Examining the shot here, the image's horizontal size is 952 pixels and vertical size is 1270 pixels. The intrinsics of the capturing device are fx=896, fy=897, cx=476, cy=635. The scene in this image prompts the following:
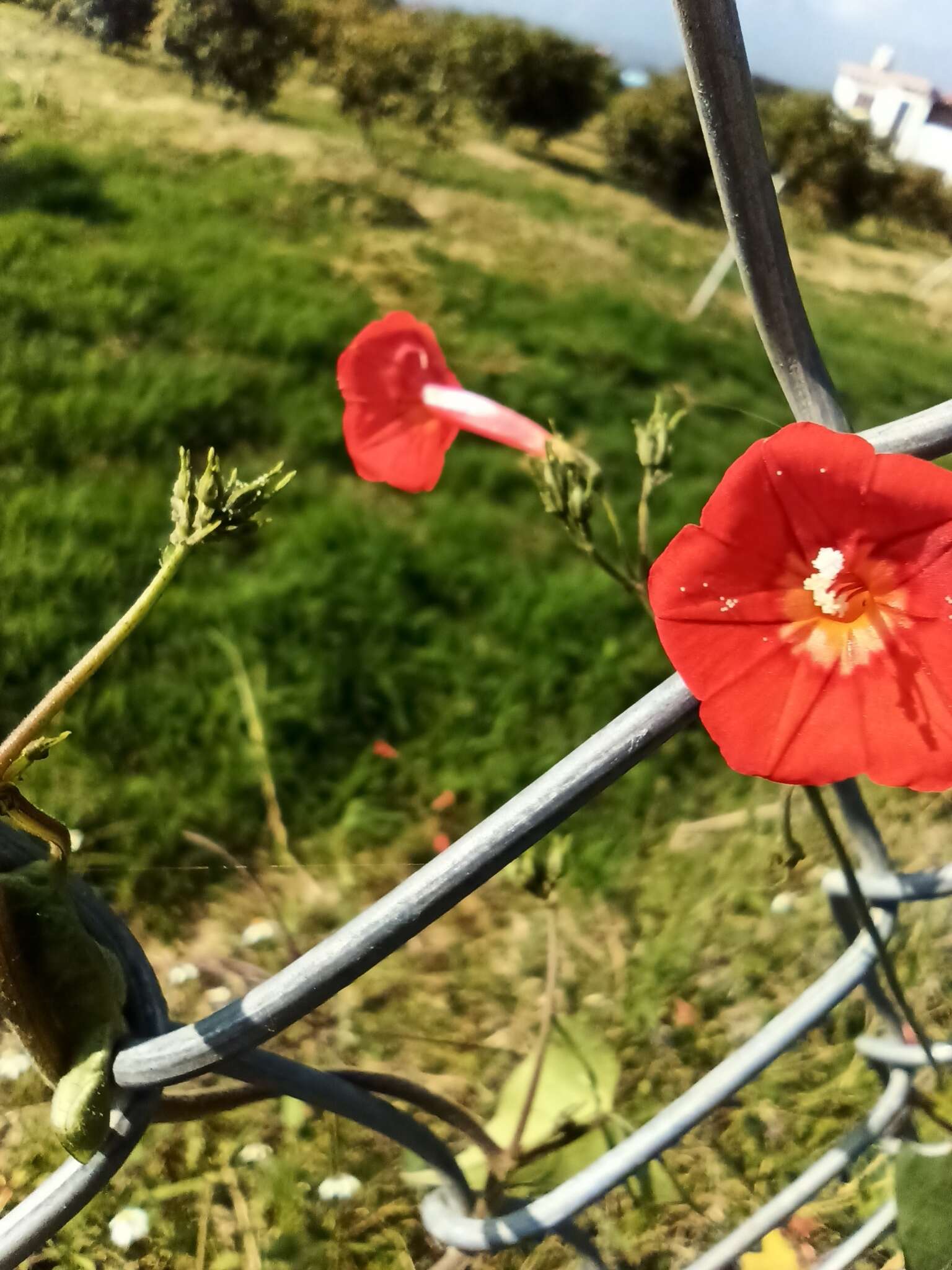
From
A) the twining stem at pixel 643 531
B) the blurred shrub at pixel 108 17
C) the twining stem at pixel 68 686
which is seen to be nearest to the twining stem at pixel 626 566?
the twining stem at pixel 643 531

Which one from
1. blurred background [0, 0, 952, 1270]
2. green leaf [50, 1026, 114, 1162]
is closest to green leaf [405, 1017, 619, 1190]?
blurred background [0, 0, 952, 1270]

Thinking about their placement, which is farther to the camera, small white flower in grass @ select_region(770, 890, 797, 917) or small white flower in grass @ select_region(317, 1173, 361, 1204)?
small white flower in grass @ select_region(770, 890, 797, 917)

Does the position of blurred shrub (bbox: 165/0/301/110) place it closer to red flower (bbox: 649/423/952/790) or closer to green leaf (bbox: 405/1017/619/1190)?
red flower (bbox: 649/423/952/790)

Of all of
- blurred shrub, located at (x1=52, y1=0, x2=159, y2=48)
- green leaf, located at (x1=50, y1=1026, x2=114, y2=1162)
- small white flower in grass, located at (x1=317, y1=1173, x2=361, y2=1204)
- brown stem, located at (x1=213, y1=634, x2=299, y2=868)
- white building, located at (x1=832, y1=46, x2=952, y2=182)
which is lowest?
small white flower in grass, located at (x1=317, y1=1173, x2=361, y2=1204)

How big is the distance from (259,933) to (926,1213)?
0.99 ft

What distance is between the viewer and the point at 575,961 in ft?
1.60

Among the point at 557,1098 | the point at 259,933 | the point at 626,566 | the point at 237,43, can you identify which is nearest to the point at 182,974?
the point at 259,933

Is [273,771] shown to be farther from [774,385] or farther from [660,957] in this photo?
[774,385]

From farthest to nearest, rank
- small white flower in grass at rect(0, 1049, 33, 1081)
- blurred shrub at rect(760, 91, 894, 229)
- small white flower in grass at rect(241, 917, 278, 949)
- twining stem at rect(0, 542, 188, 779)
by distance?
blurred shrub at rect(760, 91, 894, 229) → small white flower in grass at rect(241, 917, 278, 949) → small white flower in grass at rect(0, 1049, 33, 1081) → twining stem at rect(0, 542, 188, 779)

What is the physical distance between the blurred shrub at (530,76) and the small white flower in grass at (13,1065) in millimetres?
540

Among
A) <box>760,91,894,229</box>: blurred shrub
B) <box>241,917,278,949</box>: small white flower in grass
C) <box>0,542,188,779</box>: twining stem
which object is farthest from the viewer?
<box>760,91,894,229</box>: blurred shrub

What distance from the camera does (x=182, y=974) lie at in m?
0.40

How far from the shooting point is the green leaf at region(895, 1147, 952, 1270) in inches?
9.4

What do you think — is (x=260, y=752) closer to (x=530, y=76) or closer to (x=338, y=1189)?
(x=338, y=1189)
